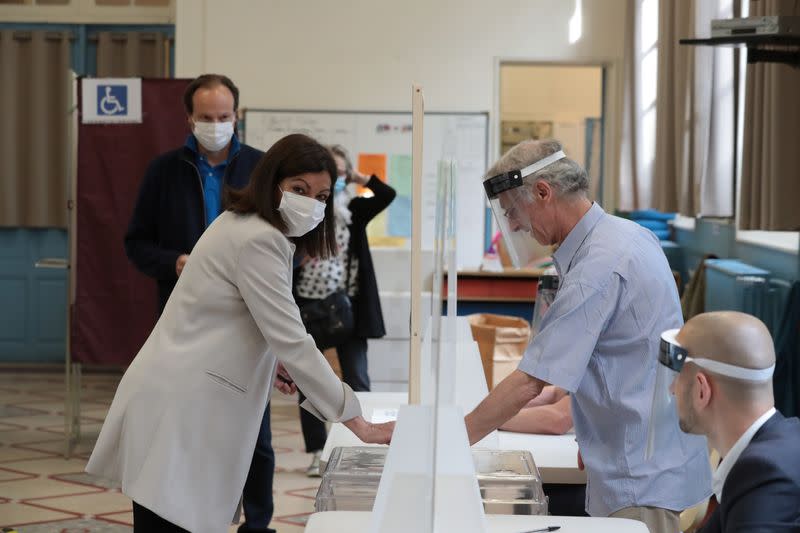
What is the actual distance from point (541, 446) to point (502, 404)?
630 mm

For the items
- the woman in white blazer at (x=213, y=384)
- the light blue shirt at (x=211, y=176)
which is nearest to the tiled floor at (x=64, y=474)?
the light blue shirt at (x=211, y=176)

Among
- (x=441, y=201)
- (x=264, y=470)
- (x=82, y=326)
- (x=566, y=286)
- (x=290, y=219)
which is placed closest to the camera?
(x=441, y=201)

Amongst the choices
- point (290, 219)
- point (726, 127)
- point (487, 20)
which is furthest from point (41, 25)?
point (290, 219)

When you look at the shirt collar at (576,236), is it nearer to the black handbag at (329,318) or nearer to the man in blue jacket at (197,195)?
the man in blue jacket at (197,195)

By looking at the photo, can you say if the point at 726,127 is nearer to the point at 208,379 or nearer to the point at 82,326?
the point at 82,326

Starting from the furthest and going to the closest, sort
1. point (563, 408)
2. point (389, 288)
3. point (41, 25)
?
point (41, 25) < point (389, 288) < point (563, 408)

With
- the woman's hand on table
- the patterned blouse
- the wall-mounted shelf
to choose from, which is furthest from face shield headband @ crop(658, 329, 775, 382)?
the patterned blouse

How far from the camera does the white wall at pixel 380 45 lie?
7566 millimetres

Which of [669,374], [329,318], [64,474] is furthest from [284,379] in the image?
[64,474]

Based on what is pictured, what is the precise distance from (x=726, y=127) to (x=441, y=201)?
434 cm

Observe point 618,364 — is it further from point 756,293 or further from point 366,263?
point 366,263

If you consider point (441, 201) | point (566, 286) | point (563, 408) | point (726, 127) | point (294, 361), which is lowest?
point (563, 408)

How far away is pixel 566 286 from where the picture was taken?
2209 mm

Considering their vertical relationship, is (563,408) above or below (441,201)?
below
